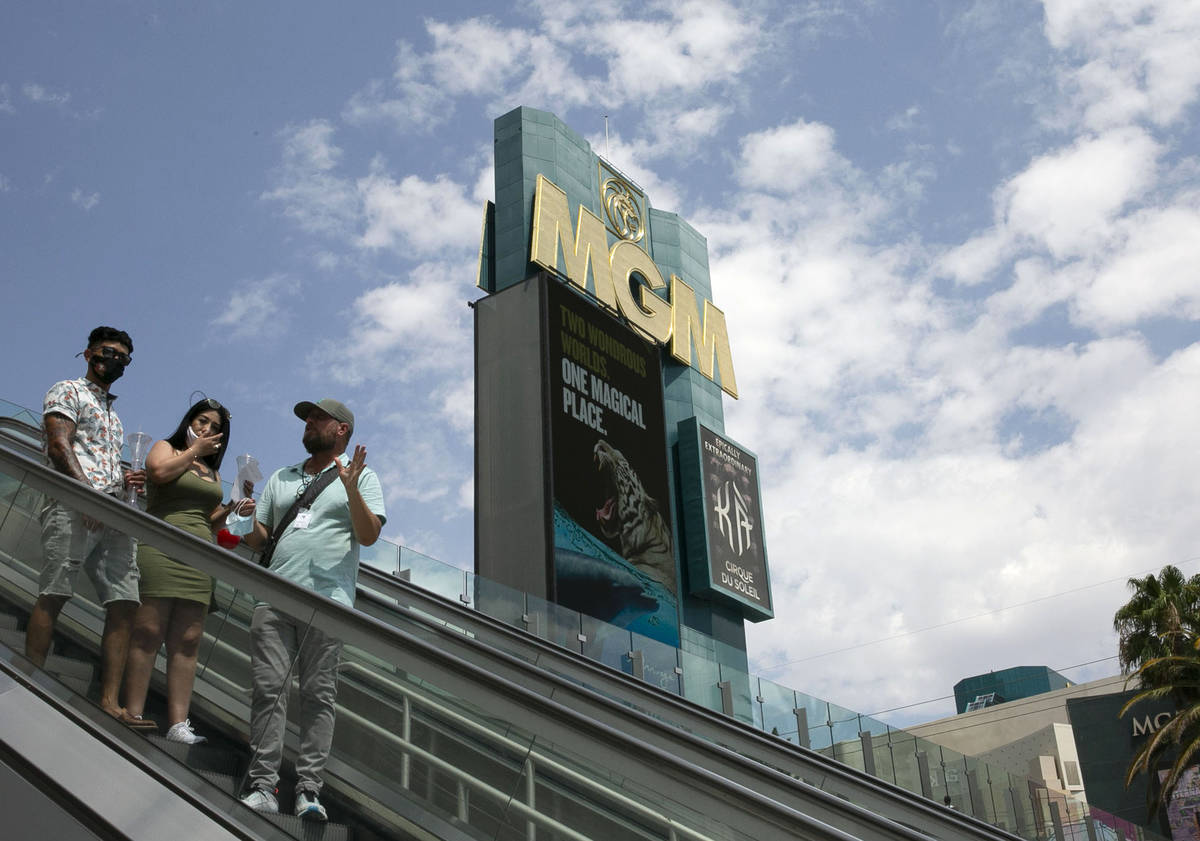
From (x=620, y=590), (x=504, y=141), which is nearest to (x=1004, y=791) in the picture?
(x=620, y=590)

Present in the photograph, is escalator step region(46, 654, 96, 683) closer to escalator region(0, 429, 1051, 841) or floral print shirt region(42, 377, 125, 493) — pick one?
escalator region(0, 429, 1051, 841)

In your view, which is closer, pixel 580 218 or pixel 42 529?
pixel 42 529

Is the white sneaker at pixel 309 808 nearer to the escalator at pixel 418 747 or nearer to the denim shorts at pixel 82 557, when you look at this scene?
the escalator at pixel 418 747

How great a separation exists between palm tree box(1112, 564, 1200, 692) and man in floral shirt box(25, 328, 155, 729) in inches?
1046

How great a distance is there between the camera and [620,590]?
2138cm

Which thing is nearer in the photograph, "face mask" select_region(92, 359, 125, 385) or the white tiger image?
"face mask" select_region(92, 359, 125, 385)

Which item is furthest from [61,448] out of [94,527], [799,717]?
[799,717]

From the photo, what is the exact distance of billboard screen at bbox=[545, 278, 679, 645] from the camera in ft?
67.2

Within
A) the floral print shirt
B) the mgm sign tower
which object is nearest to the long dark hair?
the floral print shirt

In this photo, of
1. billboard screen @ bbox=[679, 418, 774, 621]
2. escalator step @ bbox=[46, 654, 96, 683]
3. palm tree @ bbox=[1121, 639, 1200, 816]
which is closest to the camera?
escalator step @ bbox=[46, 654, 96, 683]

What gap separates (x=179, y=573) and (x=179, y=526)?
601 millimetres

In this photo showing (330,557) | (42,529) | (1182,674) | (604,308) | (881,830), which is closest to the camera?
(881,830)

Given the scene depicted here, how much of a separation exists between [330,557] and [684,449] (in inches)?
927

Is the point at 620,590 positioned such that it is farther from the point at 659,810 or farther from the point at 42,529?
the point at 659,810
